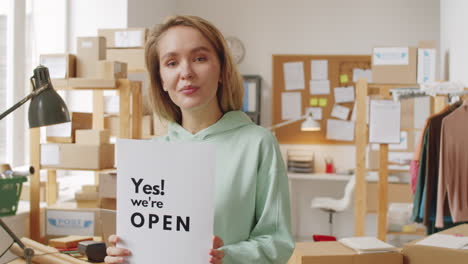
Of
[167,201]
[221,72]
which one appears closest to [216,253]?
[167,201]

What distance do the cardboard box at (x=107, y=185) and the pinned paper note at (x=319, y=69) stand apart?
4118 mm

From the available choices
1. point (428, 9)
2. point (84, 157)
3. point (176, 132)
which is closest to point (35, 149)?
point (84, 157)

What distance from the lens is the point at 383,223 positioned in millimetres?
4020

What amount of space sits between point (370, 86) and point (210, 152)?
11.0 feet

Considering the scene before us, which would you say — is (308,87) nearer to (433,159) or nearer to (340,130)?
(340,130)

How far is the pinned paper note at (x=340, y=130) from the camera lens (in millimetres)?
5961

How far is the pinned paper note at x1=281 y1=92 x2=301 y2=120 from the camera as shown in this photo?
610cm

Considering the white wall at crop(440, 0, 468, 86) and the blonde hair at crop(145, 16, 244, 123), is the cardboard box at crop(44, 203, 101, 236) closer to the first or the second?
the blonde hair at crop(145, 16, 244, 123)

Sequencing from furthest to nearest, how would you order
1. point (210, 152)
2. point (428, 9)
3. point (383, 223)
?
point (428, 9) → point (383, 223) → point (210, 152)

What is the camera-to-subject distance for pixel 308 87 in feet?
19.9

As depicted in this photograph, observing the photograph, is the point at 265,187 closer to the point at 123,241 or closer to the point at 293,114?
the point at 123,241

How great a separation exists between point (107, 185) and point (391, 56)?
110 inches

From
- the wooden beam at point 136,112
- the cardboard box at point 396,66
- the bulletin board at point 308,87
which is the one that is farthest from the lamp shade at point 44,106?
the bulletin board at point 308,87

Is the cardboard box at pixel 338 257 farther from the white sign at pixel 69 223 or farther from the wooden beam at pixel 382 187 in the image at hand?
the wooden beam at pixel 382 187
